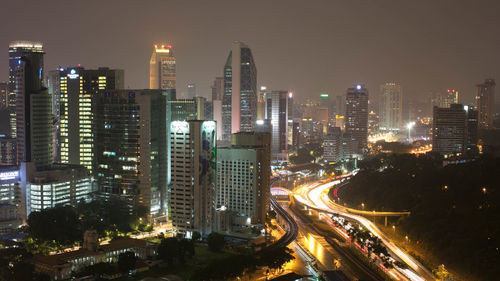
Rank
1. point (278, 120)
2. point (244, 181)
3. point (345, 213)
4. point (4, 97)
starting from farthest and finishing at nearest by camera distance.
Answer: point (278, 120) < point (4, 97) < point (345, 213) < point (244, 181)

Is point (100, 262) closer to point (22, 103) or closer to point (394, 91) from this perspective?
point (22, 103)

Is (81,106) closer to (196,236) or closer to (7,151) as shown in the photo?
(7,151)

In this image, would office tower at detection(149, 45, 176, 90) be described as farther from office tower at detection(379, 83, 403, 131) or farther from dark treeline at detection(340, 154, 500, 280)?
office tower at detection(379, 83, 403, 131)

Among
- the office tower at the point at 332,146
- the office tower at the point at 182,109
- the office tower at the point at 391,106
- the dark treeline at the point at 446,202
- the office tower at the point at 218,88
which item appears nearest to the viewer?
the dark treeline at the point at 446,202

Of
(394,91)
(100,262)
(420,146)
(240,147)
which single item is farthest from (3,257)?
(394,91)

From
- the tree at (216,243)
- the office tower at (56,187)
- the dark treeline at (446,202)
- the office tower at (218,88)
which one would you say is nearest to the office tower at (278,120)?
the office tower at (218,88)

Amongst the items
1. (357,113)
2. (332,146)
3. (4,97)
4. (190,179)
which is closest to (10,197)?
(190,179)

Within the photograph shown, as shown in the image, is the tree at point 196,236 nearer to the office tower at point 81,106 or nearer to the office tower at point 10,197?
the office tower at point 10,197
